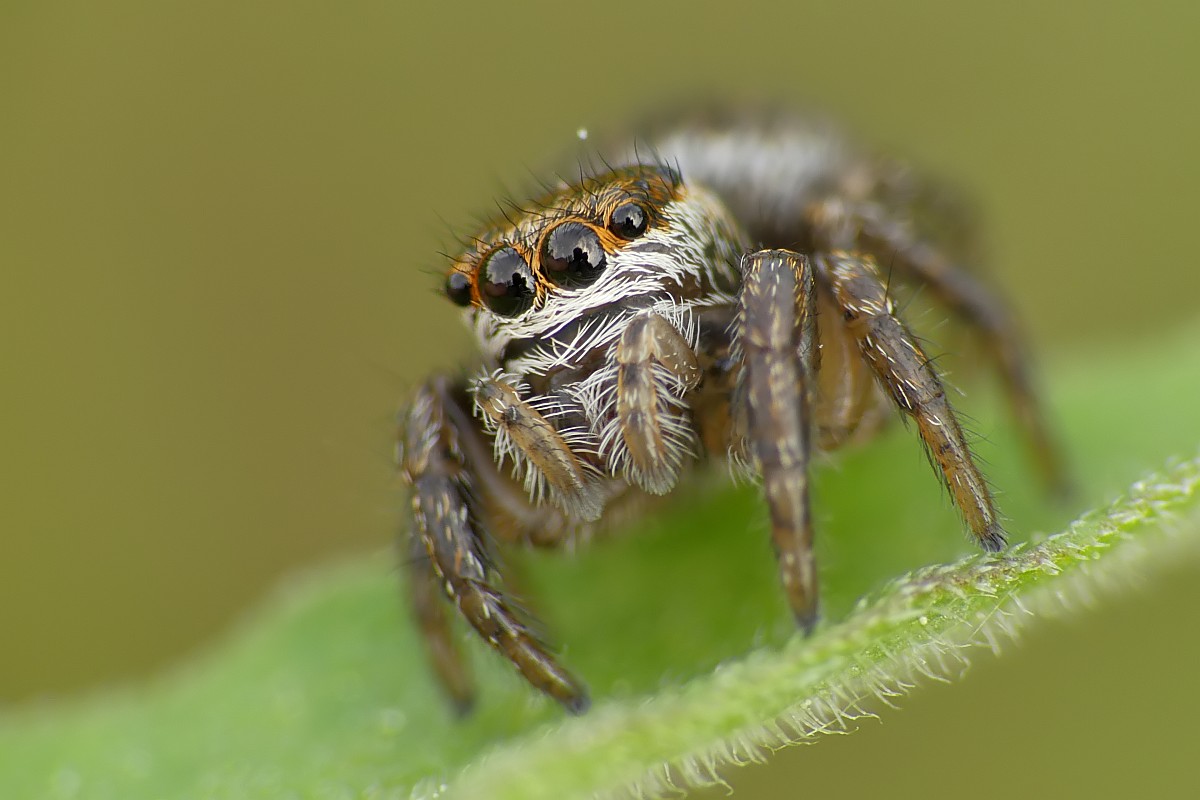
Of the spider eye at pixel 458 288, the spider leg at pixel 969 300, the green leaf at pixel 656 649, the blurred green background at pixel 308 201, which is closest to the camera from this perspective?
the green leaf at pixel 656 649

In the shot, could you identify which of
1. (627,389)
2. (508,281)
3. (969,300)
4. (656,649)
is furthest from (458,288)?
(969,300)

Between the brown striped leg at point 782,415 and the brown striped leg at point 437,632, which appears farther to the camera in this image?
the brown striped leg at point 437,632

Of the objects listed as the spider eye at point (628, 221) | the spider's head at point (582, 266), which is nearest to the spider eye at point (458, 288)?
the spider's head at point (582, 266)

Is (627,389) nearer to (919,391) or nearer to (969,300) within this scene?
(919,391)

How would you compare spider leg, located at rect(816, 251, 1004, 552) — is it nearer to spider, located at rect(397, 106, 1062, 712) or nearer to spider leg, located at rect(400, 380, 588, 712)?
spider, located at rect(397, 106, 1062, 712)

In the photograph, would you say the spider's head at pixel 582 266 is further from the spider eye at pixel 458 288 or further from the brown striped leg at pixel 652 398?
the brown striped leg at pixel 652 398

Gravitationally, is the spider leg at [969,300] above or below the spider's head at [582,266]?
below

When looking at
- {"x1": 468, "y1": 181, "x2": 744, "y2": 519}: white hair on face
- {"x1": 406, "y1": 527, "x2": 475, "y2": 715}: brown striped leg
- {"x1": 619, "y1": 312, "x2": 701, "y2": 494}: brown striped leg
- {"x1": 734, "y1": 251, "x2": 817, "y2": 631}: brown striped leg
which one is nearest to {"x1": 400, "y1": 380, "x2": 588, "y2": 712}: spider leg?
{"x1": 468, "y1": 181, "x2": 744, "y2": 519}: white hair on face

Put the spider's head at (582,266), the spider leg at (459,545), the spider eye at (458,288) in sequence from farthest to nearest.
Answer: the spider eye at (458,288) < the spider's head at (582,266) < the spider leg at (459,545)
